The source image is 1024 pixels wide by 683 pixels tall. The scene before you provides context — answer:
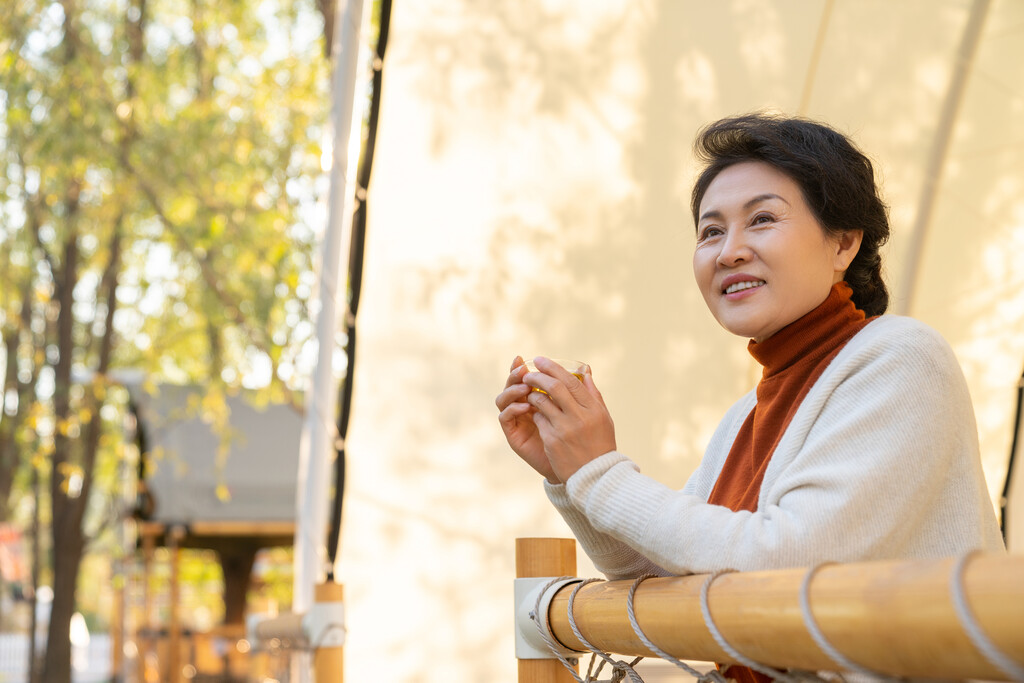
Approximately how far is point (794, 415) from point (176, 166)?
18.2 ft

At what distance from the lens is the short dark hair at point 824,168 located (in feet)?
3.70

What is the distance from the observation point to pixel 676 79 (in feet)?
8.37

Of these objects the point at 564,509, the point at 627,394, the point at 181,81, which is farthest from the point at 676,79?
the point at 181,81

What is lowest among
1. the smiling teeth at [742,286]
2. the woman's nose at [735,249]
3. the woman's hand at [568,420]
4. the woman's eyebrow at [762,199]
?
the woman's hand at [568,420]

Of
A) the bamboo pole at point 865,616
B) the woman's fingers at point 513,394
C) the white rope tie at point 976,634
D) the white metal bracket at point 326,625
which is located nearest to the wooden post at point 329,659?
the white metal bracket at point 326,625

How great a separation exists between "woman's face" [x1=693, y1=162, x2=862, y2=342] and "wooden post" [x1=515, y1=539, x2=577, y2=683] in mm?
390

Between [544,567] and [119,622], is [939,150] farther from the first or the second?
[119,622]

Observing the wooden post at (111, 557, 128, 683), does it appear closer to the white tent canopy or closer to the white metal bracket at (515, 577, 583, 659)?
the white tent canopy

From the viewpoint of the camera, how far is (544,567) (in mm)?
1326

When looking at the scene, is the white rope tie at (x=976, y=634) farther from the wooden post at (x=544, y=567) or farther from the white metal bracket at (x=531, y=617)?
the wooden post at (x=544, y=567)

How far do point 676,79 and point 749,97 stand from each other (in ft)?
0.67

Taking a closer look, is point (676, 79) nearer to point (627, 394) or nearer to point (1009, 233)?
point (627, 394)

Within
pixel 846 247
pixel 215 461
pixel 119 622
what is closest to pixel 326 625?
pixel 846 247

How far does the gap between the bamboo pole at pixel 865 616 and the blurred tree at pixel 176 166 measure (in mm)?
4995
